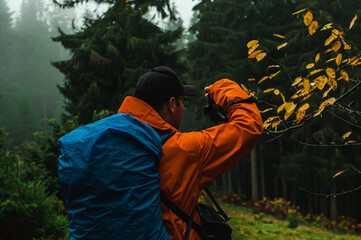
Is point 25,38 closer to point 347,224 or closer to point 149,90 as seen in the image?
point 347,224

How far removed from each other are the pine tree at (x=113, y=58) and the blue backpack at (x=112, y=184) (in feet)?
31.1

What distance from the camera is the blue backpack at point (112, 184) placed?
1467 mm

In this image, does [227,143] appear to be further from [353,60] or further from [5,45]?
[5,45]

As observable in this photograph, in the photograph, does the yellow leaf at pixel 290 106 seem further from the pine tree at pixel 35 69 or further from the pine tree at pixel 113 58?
the pine tree at pixel 35 69

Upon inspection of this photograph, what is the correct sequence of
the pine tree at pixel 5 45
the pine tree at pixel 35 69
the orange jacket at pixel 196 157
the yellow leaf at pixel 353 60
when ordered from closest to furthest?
the orange jacket at pixel 196 157 < the yellow leaf at pixel 353 60 < the pine tree at pixel 5 45 < the pine tree at pixel 35 69

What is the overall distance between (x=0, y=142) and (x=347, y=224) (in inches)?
650

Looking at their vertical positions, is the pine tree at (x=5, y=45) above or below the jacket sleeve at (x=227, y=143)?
above

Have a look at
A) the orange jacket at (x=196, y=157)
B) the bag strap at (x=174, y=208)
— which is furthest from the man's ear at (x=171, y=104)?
the bag strap at (x=174, y=208)

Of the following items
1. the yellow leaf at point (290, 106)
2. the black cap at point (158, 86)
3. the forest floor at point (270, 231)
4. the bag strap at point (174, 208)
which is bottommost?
the forest floor at point (270, 231)

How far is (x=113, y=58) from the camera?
37.4ft

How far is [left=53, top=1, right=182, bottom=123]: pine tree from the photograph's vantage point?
36.1 feet

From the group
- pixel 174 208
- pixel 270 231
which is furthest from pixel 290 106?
pixel 270 231

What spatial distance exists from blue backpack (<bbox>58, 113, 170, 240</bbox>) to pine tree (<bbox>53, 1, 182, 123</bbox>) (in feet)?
31.1

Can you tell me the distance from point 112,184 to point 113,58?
10504 millimetres
